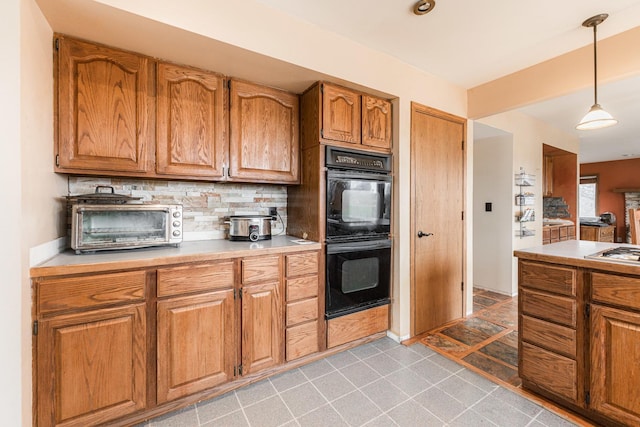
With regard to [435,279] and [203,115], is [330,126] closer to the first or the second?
[203,115]

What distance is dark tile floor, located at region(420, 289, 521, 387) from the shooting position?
6.91 ft

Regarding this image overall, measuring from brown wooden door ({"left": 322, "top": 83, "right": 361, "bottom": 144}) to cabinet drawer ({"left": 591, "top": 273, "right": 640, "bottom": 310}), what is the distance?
1.76 m

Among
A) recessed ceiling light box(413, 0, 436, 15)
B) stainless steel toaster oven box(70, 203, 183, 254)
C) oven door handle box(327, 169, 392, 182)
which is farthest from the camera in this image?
oven door handle box(327, 169, 392, 182)

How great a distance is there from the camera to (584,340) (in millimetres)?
1542

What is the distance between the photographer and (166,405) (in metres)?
1.63

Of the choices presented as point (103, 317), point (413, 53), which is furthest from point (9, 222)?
point (413, 53)

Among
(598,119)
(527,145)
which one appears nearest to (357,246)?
(598,119)

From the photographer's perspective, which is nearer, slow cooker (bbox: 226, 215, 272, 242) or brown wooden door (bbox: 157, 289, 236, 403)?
brown wooden door (bbox: 157, 289, 236, 403)

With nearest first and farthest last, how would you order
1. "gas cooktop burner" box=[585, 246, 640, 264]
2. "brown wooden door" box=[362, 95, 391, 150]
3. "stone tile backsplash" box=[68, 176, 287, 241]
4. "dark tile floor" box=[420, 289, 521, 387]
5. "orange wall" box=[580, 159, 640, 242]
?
"gas cooktop burner" box=[585, 246, 640, 264] → "stone tile backsplash" box=[68, 176, 287, 241] → "dark tile floor" box=[420, 289, 521, 387] → "brown wooden door" box=[362, 95, 391, 150] → "orange wall" box=[580, 159, 640, 242]

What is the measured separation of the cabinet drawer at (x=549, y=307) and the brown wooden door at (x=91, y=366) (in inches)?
91.8

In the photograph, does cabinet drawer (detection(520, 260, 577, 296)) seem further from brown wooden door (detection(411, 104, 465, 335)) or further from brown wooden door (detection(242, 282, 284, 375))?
brown wooden door (detection(242, 282, 284, 375))

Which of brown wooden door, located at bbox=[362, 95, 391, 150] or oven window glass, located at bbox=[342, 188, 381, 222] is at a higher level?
brown wooden door, located at bbox=[362, 95, 391, 150]

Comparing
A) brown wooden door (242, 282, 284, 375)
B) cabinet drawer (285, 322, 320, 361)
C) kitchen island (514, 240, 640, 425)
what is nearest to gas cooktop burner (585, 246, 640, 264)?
kitchen island (514, 240, 640, 425)

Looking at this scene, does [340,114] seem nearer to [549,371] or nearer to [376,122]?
[376,122]
